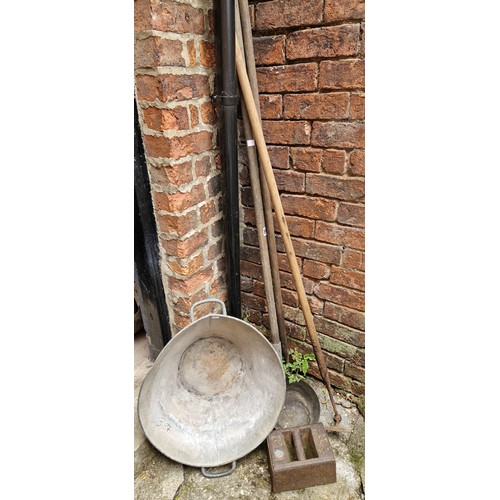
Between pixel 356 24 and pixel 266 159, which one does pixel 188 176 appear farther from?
pixel 356 24

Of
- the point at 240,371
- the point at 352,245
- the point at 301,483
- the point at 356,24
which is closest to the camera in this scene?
the point at 356,24

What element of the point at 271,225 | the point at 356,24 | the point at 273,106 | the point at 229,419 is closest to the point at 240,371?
the point at 229,419

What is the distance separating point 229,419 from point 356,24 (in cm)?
158

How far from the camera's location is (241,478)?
1456 millimetres

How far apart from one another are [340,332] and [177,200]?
96 centimetres

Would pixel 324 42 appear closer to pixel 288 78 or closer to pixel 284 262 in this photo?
pixel 288 78

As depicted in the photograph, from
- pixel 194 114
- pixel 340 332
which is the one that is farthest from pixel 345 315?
pixel 194 114

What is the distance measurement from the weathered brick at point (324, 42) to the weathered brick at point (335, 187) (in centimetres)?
44

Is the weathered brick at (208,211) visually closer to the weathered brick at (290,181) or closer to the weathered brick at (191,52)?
the weathered brick at (290,181)

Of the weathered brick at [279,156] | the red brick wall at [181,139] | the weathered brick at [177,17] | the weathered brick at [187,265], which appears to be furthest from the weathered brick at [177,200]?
the weathered brick at [177,17]

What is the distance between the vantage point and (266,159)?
1413 mm

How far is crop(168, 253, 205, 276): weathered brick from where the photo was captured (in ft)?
5.08

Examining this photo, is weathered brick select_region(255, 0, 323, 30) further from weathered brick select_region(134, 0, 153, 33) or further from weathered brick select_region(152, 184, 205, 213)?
weathered brick select_region(152, 184, 205, 213)

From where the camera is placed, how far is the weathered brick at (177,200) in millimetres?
1423
